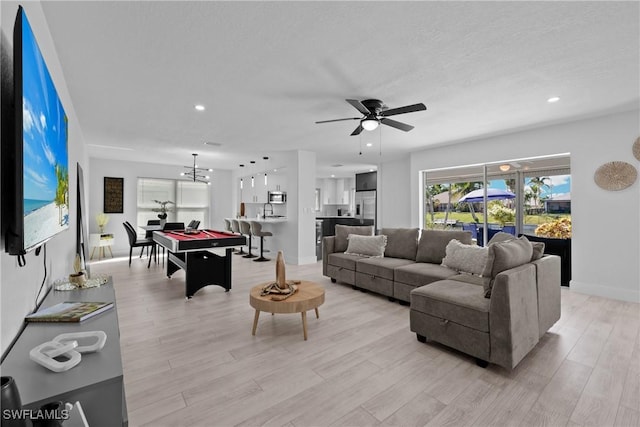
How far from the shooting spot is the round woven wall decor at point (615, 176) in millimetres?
3990

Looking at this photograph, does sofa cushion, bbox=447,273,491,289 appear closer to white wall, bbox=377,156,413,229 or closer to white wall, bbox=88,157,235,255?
white wall, bbox=377,156,413,229

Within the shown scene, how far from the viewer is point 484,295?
250 centimetres

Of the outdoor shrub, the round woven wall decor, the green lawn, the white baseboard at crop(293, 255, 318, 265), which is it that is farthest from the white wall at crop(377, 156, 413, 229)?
the round woven wall decor

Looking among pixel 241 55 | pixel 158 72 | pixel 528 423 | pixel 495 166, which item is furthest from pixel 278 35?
pixel 495 166

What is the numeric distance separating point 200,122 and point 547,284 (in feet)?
15.9

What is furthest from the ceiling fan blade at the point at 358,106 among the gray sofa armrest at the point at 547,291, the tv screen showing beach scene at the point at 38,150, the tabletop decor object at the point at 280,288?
the tv screen showing beach scene at the point at 38,150

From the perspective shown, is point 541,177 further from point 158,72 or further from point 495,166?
point 158,72

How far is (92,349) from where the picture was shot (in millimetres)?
1217

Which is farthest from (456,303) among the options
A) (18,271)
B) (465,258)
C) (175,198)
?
(175,198)

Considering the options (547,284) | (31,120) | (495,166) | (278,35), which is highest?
(278,35)

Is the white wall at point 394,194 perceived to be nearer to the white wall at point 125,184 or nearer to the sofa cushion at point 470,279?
the sofa cushion at point 470,279

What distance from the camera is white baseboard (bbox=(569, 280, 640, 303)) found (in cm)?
398

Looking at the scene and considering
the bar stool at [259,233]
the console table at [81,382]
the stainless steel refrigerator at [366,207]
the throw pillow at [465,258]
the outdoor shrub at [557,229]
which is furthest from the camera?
the stainless steel refrigerator at [366,207]

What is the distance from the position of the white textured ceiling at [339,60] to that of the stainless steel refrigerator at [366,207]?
4.97 metres
